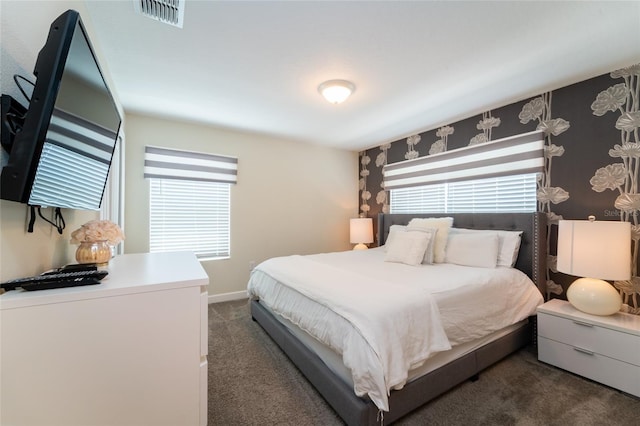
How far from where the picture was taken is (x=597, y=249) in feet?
6.11

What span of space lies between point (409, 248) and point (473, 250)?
23.9 inches

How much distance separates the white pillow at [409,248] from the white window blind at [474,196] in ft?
3.01

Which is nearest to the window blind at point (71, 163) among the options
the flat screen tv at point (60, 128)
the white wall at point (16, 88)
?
the flat screen tv at point (60, 128)

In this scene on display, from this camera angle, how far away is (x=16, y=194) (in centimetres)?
77

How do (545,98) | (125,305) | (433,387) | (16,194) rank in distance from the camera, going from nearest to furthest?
(16,194)
(125,305)
(433,387)
(545,98)

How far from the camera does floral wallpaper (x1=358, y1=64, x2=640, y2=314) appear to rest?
207cm

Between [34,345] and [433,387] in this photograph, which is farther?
[433,387]

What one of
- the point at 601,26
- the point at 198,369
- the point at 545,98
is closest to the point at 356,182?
the point at 545,98

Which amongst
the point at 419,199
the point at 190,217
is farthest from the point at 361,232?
the point at 190,217

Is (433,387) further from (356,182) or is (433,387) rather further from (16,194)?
(356,182)

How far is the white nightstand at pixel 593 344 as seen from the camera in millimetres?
1727

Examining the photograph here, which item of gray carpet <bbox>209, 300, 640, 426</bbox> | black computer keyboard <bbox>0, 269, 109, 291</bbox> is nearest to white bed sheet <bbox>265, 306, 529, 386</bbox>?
gray carpet <bbox>209, 300, 640, 426</bbox>

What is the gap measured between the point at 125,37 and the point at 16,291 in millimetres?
1790

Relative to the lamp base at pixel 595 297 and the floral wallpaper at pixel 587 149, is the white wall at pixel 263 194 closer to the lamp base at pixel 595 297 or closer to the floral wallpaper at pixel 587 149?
the floral wallpaper at pixel 587 149
